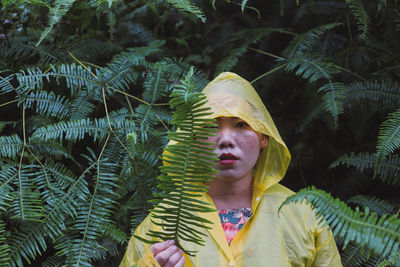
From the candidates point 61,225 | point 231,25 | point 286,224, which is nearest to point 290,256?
point 286,224

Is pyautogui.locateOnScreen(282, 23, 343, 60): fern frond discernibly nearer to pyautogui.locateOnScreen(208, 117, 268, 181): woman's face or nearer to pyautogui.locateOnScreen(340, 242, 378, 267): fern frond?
pyautogui.locateOnScreen(208, 117, 268, 181): woman's face

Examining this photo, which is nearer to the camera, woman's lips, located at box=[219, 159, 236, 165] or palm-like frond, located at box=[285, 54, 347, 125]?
woman's lips, located at box=[219, 159, 236, 165]

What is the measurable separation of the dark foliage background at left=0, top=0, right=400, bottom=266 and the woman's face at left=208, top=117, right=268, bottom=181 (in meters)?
0.39

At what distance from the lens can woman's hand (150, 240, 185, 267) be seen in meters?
1.33

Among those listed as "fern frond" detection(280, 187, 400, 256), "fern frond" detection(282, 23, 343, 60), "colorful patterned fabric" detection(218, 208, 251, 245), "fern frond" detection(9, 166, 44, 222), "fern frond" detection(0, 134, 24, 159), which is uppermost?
"fern frond" detection(282, 23, 343, 60)

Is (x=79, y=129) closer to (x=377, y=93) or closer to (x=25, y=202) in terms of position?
(x=25, y=202)

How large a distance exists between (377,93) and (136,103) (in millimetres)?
1433

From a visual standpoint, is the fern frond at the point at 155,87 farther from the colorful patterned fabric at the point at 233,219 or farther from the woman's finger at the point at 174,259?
the woman's finger at the point at 174,259

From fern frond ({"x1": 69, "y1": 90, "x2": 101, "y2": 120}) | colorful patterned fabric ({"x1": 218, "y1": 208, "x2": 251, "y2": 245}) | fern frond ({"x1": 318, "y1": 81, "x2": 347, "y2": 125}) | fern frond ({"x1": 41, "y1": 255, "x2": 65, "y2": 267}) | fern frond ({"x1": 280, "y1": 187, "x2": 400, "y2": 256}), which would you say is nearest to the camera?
fern frond ({"x1": 280, "y1": 187, "x2": 400, "y2": 256})

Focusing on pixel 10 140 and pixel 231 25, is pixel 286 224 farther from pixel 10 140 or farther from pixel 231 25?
pixel 231 25

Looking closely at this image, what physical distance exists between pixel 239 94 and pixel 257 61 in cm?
122

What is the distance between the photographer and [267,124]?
1740 millimetres

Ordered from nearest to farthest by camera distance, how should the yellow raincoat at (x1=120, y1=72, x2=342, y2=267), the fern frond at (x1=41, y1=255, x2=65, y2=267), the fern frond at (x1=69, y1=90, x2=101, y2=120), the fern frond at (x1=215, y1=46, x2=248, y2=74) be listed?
the yellow raincoat at (x1=120, y1=72, x2=342, y2=267)
the fern frond at (x1=41, y1=255, x2=65, y2=267)
the fern frond at (x1=69, y1=90, x2=101, y2=120)
the fern frond at (x1=215, y1=46, x2=248, y2=74)

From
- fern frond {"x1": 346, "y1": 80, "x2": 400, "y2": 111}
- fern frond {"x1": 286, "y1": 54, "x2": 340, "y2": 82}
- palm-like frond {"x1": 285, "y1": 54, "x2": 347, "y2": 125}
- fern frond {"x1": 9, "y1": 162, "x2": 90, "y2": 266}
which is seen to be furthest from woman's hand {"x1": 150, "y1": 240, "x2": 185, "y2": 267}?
fern frond {"x1": 346, "y1": 80, "x2": 400, "y2": 111}
